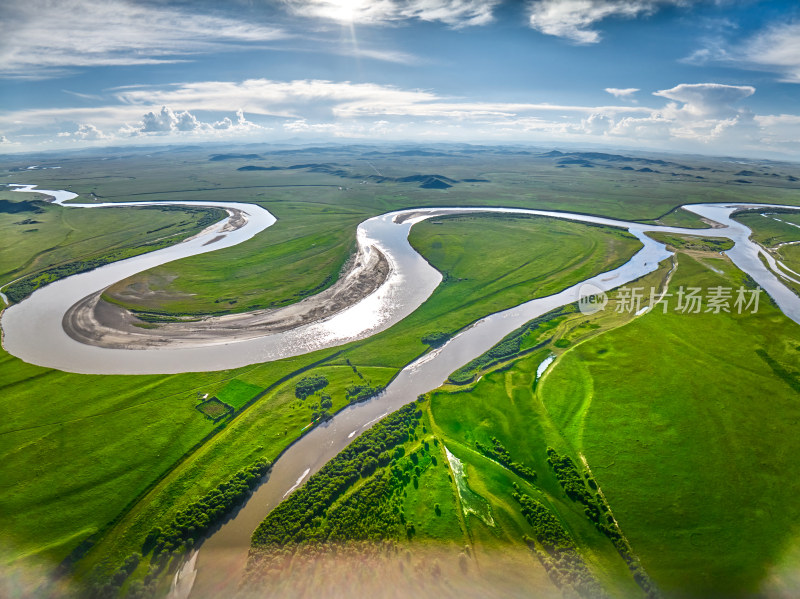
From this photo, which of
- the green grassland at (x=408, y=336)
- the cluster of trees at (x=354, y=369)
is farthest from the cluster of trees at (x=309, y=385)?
the cluster of trees at (x=354, y=369)

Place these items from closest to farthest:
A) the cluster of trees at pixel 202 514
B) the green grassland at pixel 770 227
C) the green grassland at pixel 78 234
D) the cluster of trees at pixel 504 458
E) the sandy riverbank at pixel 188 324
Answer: the cluster of trees at pixel 202 514 < the cluster of trees at pixel 504 458 < the sandy riverbank at pixel 188 324 < the green grassland at pixel 78 234 < the green grassland at pixel 770 227

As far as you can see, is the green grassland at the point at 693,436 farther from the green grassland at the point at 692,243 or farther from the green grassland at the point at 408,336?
the green grassland at the point at 692,243

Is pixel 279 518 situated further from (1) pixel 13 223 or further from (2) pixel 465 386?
(1) pixel 13 223

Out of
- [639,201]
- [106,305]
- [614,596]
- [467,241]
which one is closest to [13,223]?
[106,305]

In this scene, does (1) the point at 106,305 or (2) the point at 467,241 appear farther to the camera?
(2) the point at 467,241

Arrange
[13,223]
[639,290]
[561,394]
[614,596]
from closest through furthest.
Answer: [614,596]
[561,394]
[639,290]
[13,223]

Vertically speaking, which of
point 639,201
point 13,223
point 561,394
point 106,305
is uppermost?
point 639,201

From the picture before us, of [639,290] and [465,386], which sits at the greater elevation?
[639,290]
